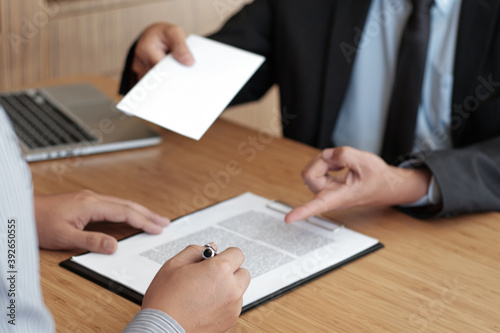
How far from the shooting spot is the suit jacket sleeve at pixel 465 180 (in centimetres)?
118

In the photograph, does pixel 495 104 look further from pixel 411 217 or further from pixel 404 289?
pixel 404 289

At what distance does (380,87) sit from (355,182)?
56 centimetres

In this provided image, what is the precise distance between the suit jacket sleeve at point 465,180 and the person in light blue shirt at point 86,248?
0.51 m

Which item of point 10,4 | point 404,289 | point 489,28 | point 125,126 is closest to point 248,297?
point 404,289

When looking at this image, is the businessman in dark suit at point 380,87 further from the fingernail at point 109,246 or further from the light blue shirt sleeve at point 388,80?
the fingernail at point 109,246

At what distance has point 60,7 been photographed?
8.34 feet

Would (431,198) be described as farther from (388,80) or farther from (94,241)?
(94,241)

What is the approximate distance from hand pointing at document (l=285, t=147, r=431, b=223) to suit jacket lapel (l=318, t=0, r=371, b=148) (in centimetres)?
47

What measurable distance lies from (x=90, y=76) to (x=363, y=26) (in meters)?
0.83

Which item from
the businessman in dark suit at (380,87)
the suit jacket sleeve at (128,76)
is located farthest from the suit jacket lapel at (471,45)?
the suit jacket sleeve at (128,76)

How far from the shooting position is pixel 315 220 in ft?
3.70

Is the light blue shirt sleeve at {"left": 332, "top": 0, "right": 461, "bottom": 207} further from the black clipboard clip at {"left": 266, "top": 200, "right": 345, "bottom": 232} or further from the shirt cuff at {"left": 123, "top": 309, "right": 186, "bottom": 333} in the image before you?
the shirt cuff at {"left": 123, "top": 309, "right": 186, "bottom": 333}

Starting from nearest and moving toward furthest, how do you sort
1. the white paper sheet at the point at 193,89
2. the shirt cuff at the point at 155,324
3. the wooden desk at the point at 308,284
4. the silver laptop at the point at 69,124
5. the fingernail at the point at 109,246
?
1. the shirt cuff at the point at 155,324
2. the wooden desk at the point at 308,284
3. the fingernail at the point at 109,246
4. the white paper sheet at the point at 193,89
5. the silver laptop at the point at 69,124

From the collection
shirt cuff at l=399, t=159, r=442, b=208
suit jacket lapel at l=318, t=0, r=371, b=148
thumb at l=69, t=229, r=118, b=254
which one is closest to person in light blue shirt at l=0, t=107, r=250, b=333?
thumb at l=69, t=229, r=118, b=254
